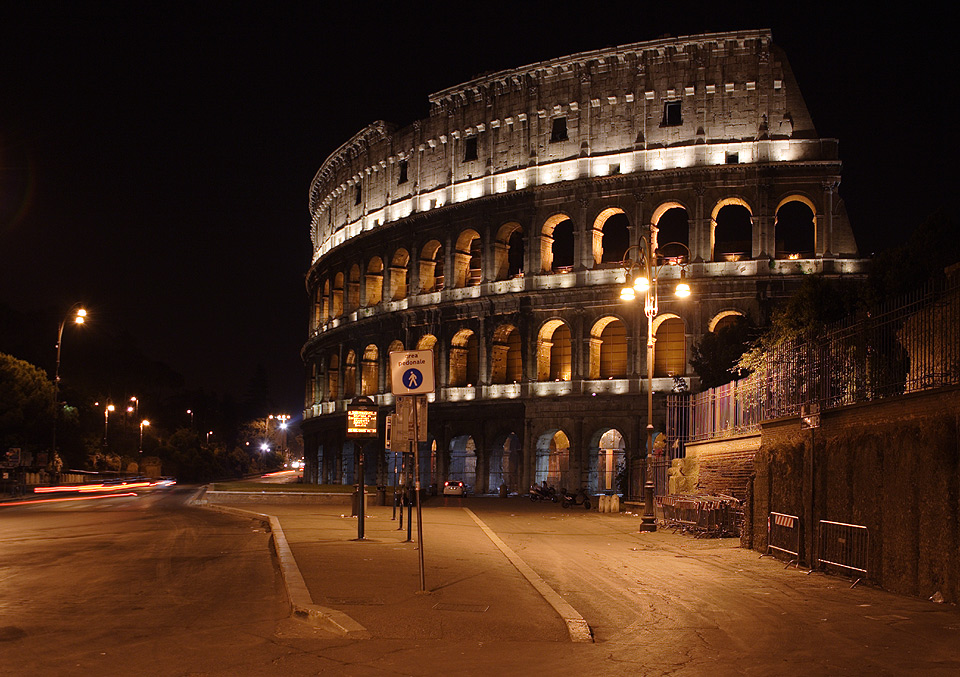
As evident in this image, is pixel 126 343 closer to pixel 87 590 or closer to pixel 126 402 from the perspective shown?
pixel 126 402

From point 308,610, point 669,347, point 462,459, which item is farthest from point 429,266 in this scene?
point 308,610

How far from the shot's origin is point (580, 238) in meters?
44.4

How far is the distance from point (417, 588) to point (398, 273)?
42.2 metres

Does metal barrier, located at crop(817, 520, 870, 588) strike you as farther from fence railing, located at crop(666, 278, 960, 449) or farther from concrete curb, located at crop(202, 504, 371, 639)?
concrete curb, located at crop(202, 504, 371, 639)

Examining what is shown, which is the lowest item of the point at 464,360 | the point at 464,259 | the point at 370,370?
the point at 370,370

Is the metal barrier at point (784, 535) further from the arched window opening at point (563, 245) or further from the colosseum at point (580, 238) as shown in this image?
the arched window opening at point (563, 245)

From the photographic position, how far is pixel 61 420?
62.4m

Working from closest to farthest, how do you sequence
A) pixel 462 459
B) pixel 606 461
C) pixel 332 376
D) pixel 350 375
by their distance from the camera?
1. pixel 606 461
2. pixel 462 459
3. pixel 350 375
4. pixel 332 376

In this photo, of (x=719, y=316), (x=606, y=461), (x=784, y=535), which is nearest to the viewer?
(x=784, y=535)

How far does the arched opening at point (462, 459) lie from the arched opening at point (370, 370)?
7.68m

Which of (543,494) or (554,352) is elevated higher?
(554,352)

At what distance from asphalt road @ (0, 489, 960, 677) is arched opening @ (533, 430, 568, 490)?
27.5 meters

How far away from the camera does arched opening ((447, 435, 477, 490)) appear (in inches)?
1907

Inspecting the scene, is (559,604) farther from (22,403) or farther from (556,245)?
(22,403)
